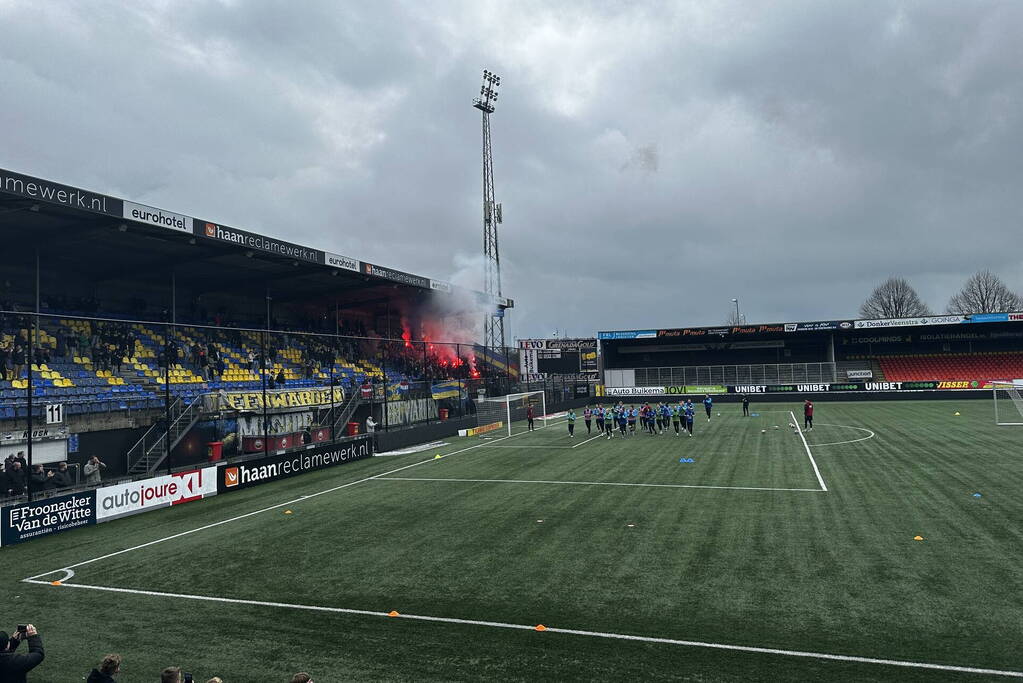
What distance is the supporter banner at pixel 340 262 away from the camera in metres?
34.3

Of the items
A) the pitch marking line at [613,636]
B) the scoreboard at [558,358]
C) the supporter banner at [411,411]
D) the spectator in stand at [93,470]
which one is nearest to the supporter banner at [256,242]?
the supporter banner at [411,411]

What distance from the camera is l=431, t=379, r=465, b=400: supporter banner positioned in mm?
36750

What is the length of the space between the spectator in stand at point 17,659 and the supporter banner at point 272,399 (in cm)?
1969

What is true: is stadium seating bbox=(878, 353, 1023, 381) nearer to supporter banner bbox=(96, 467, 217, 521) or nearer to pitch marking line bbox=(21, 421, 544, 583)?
pitch marking line bbox=(21, 421, 544, 583)

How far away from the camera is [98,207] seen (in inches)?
891

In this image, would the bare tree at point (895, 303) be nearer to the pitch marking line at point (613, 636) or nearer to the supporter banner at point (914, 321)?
the supporter banner at point (914, 321)

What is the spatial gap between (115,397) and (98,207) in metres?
6.95

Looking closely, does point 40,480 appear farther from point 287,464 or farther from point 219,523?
point 287,464

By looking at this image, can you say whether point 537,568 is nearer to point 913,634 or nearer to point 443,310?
point 913,634

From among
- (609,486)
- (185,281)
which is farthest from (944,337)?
(185,281)

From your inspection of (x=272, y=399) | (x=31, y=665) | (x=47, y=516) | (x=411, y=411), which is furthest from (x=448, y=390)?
(x=31, y=665)

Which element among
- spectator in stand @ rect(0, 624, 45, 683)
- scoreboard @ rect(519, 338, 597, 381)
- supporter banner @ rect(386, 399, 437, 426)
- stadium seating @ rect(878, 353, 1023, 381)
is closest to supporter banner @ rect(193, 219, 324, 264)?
supporter banner @ rect(386, 399, 437, 426)

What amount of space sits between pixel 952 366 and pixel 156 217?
63.2m

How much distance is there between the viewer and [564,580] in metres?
10.8
